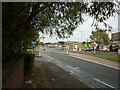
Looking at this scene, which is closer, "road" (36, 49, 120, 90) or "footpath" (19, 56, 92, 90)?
"footpath" (19, 56, 92, 90)

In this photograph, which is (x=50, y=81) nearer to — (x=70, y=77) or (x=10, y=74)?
(x=70, y=77)

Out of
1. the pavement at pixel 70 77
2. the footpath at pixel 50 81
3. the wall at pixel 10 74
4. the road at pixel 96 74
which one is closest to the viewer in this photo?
the wall at pixel 10 74

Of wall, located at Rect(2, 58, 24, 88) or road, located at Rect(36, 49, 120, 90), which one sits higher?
wall, located at Rect(2, 58, 24, 88)

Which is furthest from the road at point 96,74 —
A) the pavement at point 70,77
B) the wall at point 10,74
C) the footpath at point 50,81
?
the wall at point 10,74

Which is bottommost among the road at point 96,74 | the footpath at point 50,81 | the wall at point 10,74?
the road at point 96,74

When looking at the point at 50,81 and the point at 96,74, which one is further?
the point at 96,74

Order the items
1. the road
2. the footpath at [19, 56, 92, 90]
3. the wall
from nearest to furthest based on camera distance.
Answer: the wall
the footpath at [19, 56, 92, 90]
the road

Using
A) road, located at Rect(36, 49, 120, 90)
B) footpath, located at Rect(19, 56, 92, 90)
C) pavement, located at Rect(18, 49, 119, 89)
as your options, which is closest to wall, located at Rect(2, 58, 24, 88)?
footpath, located at Rect(19, 56, 92, 90)

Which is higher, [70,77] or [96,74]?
[70,77]

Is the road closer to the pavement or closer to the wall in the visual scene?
the pavement

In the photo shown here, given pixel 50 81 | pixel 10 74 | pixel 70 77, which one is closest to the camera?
pixel 10 74

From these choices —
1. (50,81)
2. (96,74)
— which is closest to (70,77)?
(50,81)

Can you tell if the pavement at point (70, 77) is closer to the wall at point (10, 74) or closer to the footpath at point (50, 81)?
the footpath at point (50, 81)

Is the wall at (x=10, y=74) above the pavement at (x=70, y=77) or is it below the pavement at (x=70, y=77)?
above
